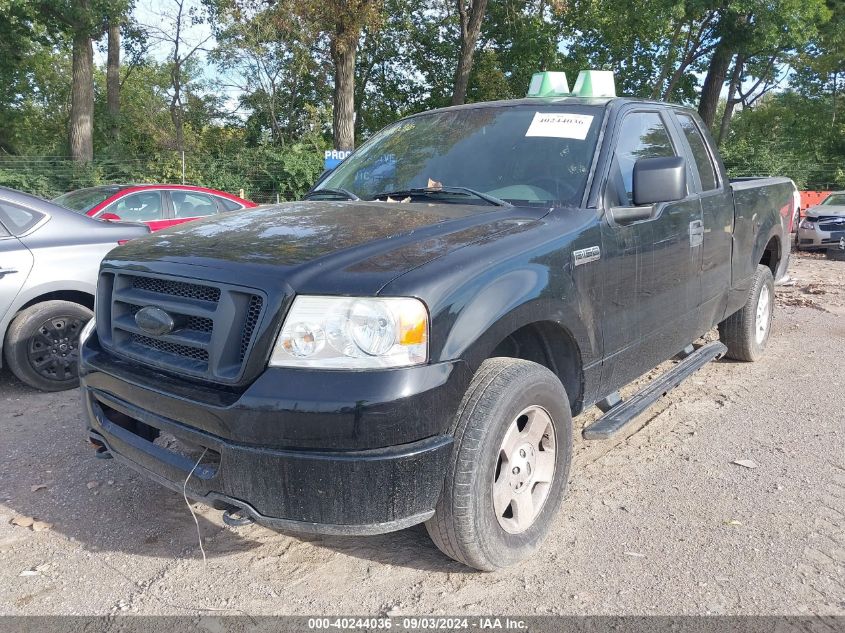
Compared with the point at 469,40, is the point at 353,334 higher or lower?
lower

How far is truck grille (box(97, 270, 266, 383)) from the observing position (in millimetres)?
2365

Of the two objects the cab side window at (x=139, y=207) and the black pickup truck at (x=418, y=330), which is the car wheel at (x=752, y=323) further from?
the cab side window at (x=139, y=207)

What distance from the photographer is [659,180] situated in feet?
10.7

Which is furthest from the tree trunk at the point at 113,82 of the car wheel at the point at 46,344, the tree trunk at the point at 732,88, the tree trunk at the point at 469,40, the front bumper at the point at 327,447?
the front bumper at the point at 327,447

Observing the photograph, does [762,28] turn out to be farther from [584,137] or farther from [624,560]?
[624,560]

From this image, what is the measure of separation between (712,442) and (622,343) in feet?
3.93

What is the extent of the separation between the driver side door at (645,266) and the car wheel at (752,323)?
1442 mm

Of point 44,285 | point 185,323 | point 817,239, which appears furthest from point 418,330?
point 817,239

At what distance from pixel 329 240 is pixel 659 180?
1.61 metres

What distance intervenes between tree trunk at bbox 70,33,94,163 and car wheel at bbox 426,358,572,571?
1831 centimetres

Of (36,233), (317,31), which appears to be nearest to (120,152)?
(317,31)

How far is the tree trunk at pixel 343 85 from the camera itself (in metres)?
15.0

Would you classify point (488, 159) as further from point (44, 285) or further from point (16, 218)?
point (16, 218)

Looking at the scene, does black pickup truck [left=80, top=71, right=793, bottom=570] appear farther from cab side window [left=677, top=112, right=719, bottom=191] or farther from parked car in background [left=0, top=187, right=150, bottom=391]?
parked car in background [left=0, top=187, right=150, bottom=391]
